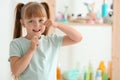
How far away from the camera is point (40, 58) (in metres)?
1.07

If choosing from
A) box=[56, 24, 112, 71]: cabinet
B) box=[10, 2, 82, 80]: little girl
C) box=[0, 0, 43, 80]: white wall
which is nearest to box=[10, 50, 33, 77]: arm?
box=[10, 2, 82, 80]: little girl

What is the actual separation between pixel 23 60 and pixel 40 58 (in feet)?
Answer: 0.31

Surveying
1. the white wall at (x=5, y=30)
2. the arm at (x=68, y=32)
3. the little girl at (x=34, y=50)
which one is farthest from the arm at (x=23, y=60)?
the white wall at (x=5, y=30)

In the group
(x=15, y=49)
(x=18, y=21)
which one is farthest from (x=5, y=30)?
(x=15, y=49)

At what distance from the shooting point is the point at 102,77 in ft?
5.89

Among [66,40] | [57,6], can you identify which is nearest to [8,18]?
[57,6]

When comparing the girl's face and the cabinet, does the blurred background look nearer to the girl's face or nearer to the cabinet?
the cabinet

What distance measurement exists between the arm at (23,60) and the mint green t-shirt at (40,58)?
0.10ft

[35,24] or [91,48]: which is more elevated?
[35,24]

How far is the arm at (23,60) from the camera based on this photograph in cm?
100

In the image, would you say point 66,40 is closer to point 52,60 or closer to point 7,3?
point 52,60

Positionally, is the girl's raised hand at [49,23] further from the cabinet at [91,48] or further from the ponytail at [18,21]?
the cabinet at [91,48]

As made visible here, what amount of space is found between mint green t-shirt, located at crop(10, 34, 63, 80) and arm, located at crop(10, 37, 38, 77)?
3 centimetres

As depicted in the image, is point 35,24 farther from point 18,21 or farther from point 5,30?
point 5,30
